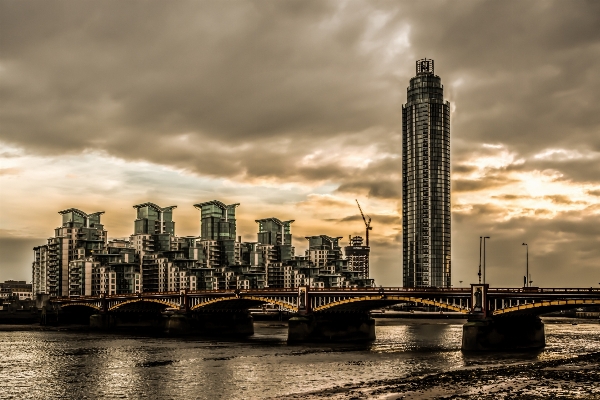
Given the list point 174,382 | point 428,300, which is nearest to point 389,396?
point 174,382

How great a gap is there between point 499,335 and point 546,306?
700 cm

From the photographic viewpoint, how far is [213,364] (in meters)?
83.8

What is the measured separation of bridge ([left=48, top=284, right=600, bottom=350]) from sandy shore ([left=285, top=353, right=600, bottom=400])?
1941 centimetres

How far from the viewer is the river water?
6469cm

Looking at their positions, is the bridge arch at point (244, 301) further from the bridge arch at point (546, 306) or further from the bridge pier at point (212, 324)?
the bridge arch at point (546, 306)

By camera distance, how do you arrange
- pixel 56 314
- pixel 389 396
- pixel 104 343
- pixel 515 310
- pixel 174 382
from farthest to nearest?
pixel 56 314 → pixel 104 343 → pixel 515 310 → pixel 174 382 → pixel 389 396

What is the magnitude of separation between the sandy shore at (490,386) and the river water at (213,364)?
13.0 ft

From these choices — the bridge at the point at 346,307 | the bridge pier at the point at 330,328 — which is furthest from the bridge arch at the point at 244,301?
the bridge pier at the point at 330,328

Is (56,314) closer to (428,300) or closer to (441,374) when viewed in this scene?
(428,300)

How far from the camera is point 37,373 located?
253ft

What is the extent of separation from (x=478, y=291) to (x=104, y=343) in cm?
5679

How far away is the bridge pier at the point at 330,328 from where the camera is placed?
114188 mm

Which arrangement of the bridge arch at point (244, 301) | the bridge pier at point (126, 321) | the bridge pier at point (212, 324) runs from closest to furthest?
the bridge arch at point (244, 301), the bridge pier at point (212, 324), the bridge pier at point (126, 321)

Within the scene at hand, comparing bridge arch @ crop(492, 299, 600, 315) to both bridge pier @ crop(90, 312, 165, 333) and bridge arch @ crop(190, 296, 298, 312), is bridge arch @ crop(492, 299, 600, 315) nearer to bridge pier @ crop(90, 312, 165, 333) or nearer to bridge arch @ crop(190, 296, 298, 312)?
bridge arch @ crop(190, 296, 298, 312)
